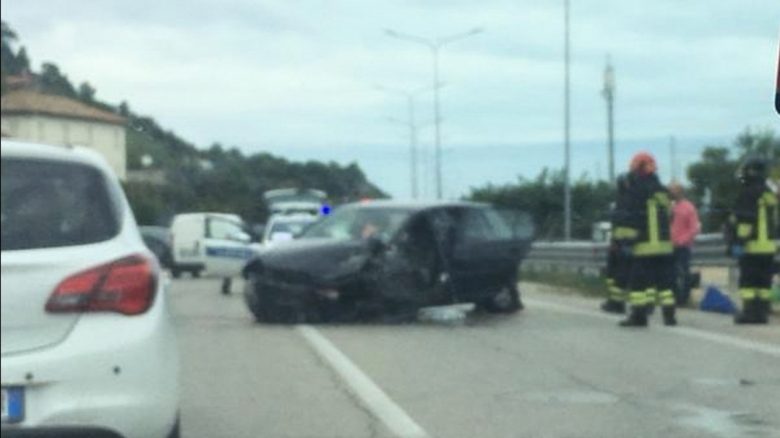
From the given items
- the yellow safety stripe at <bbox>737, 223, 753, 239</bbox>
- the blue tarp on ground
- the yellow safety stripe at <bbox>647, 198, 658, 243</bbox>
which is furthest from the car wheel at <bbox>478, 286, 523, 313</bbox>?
the yellow safety stripe at <bbox>737, 223, 753, 239</bbox>

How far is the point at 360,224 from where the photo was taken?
20.3m

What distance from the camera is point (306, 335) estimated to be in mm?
17906

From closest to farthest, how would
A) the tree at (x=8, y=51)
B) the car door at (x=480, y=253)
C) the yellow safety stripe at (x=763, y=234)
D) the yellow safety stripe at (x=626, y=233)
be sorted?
the yellow safety stripe at (x=626, y=233) → the yellow safety stripe at (x=763, y=234) → the car door at (x=480, y=253) → the tree at (x=8, y=51)

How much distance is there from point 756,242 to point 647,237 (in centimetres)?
121

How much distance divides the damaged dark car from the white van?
6.22 metres

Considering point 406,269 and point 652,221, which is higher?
point 652,221

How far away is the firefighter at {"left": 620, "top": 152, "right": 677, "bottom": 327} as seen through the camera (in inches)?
722

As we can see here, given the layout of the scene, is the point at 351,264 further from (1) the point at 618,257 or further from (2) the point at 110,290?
(2) the point at 110,290

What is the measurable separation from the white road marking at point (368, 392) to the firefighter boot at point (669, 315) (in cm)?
378

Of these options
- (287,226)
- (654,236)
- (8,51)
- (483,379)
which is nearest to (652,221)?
(654,236)

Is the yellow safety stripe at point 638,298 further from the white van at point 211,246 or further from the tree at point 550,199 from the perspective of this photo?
the tree at point 550,199

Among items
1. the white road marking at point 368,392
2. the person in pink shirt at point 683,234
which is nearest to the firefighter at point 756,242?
the person in pink shirt at point 683,234

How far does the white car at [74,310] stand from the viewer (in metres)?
7.07

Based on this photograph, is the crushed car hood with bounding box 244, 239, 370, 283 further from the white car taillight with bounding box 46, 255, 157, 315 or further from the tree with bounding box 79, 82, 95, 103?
the tree with bounding box 79, 82, 95, 103
